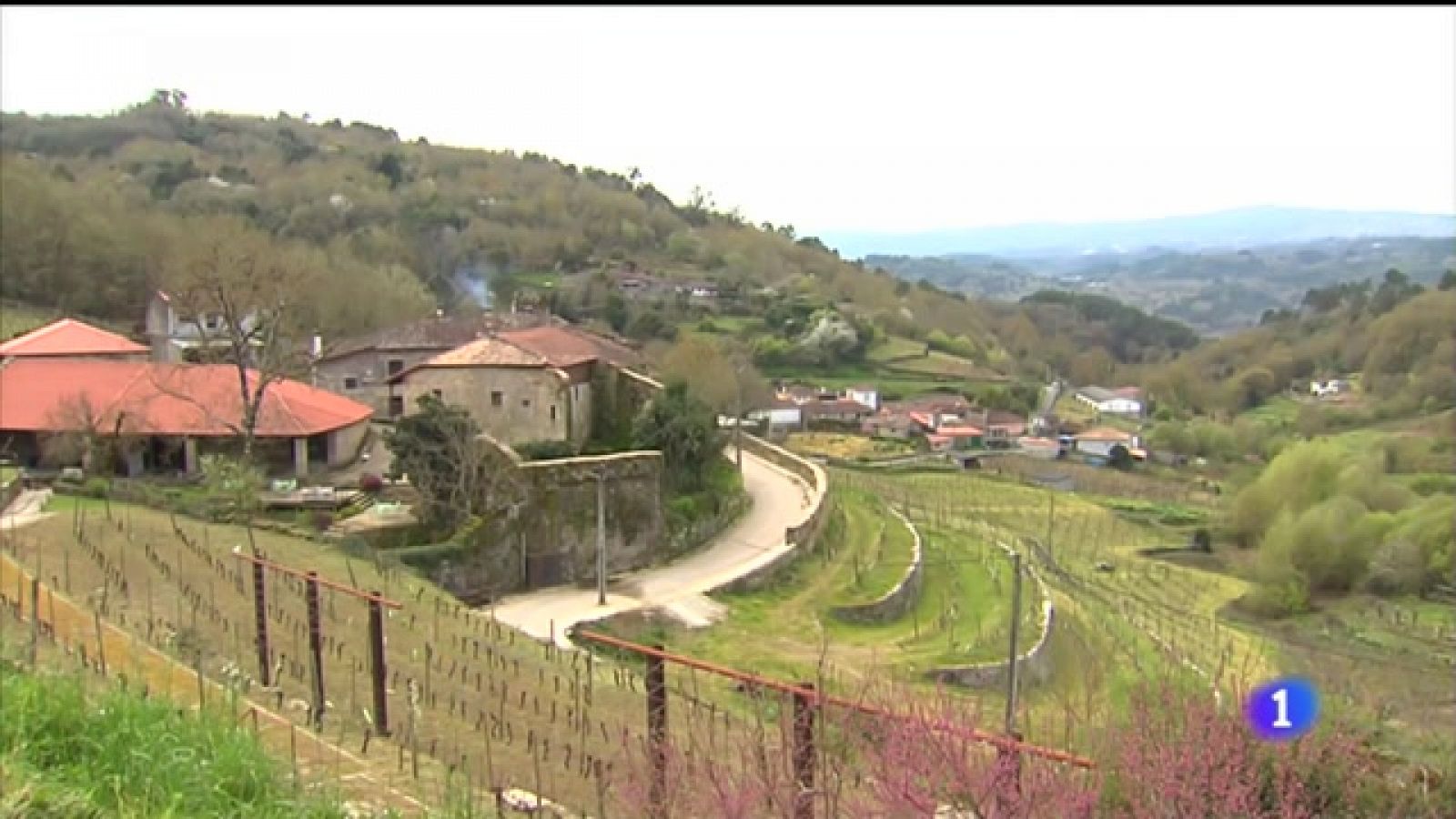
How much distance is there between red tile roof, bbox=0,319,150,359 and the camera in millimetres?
27625

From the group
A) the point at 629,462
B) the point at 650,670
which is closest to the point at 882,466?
the point at 629,462

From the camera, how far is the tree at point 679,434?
26.1 m

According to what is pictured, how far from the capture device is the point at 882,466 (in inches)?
2115

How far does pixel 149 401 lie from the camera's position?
2489 centimetres

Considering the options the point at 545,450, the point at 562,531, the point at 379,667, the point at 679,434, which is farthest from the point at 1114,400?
the point at 379,667

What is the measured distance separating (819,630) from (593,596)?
13.5 feet

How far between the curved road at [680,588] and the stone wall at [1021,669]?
4442 mm

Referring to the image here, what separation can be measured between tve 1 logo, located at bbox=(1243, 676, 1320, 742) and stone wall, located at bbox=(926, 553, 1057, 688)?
9.11m

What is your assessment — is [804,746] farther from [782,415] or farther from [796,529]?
[782,415]

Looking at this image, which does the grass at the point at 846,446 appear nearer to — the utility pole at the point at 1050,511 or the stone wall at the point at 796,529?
the utility pole at the point at 1050,511

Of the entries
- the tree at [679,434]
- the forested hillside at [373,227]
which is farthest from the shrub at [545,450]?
the forested hillside at [373,227]

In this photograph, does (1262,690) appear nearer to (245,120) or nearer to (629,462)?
(629,462)

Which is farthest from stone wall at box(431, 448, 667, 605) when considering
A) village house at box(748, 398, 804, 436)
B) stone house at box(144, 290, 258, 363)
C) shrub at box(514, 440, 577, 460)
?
village house at box(748, 398, 804, 436)

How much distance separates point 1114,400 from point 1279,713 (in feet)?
286
